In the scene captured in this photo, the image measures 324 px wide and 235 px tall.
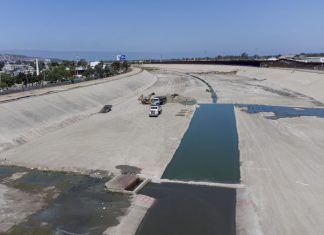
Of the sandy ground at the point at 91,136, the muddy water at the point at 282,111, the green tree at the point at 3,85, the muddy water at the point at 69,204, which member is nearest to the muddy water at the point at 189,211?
the sandy ground at the point at 91,136

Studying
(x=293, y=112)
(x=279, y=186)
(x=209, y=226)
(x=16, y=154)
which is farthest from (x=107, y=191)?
(x=293, y=112)

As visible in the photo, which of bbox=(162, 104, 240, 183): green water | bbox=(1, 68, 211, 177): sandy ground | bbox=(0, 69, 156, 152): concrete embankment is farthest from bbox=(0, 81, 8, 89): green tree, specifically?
bbox=(162, 104, 240, 183): green water

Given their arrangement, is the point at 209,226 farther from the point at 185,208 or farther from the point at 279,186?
the point at 279,186

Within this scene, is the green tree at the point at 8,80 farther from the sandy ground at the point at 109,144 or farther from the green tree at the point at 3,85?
the sandy ground at the point at 109,144

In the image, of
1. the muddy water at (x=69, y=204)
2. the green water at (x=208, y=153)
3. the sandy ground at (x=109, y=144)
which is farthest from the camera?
the sandy ground at (x=109, y=144)

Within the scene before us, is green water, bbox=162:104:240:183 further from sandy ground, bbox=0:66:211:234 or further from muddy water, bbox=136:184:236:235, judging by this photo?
muddy water, bbox=136:184:236:235

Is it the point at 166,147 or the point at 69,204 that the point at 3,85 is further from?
the point at 69,204
